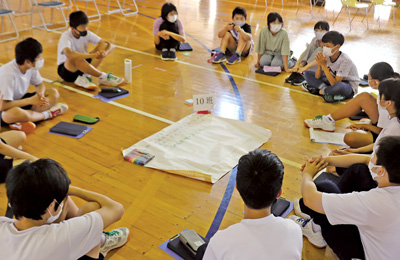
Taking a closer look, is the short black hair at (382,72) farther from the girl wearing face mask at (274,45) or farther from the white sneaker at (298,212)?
the girl wearing face mask at (274,45)

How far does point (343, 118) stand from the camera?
161 inches

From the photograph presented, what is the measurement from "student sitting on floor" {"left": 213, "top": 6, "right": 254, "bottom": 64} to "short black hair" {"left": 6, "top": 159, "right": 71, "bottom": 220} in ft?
14.6

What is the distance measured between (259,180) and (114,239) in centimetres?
115

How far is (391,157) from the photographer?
6.08 ft

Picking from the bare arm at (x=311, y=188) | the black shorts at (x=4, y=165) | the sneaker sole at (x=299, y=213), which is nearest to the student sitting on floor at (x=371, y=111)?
the sneaker sole at (x=299, y=213)

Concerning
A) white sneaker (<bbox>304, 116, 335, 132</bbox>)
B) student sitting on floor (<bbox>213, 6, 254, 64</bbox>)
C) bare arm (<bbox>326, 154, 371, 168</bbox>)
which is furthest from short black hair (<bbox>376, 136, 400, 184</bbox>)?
student sitting on floor (<bbox>213, 6, 254, 64</bbox>)

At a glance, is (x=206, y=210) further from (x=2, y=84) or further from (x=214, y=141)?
(x=2, y=84)

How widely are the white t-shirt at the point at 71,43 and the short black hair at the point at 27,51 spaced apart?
40.8 inches

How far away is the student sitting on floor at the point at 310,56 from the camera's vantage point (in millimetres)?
5168

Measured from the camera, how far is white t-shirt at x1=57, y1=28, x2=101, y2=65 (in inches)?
185

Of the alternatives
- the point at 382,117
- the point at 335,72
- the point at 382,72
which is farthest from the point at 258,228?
the point at 335,72

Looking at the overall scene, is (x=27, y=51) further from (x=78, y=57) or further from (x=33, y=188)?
(x=33, y=188)

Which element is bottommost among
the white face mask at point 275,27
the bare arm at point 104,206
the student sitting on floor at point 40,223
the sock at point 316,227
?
the sock at point 316,227

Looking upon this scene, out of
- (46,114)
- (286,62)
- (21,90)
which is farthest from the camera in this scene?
(286,62)
